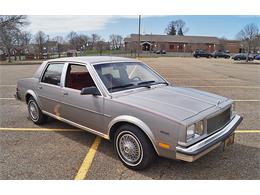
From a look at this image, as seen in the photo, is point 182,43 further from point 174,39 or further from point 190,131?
point 190,131

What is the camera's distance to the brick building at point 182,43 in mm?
83269

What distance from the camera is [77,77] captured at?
169 inches

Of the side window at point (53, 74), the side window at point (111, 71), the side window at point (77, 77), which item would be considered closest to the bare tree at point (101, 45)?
the side window at point (53, 74)

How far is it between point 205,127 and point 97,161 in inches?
64.5

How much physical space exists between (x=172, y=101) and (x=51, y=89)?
243 centimetres

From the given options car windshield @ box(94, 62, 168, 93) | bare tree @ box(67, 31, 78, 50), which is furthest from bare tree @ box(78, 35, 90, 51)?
car windshield @ box(94, 62, 168, 93)

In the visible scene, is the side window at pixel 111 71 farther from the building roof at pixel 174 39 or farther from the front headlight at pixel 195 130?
the building roof at pixel 174 39

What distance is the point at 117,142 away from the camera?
343 cm

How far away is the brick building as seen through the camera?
273 ft

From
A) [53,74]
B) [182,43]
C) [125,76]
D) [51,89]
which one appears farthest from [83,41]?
[125,76]

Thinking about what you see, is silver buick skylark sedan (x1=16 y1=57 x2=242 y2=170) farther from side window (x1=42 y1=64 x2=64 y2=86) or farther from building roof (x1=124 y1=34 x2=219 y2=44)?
building roof (x1=124 y1=34 x2=219 y2=44)

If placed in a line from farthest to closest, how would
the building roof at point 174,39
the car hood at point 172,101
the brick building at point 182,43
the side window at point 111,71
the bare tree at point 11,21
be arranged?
1. the building roof at point 174,39
2. the brick building at point 182,43
3. the bare tree at point 11,21
4. the side window at point 111,71
5. the car hood at point 172,101

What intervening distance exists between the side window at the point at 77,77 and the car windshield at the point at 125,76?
0.93 feet

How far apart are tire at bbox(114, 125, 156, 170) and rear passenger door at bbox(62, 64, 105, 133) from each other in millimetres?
385
